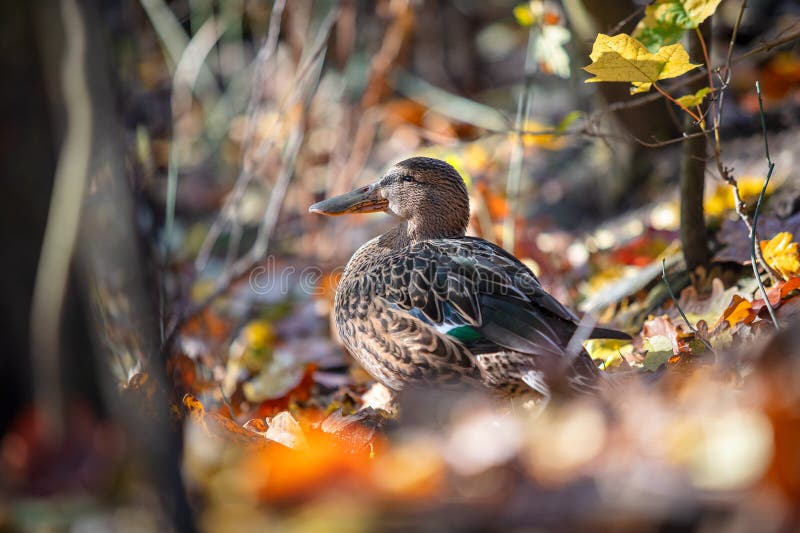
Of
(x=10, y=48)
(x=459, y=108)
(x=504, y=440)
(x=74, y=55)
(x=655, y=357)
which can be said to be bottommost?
(x=459, y=108)

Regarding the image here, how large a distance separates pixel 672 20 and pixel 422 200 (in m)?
1.44

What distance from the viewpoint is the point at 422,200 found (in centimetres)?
377

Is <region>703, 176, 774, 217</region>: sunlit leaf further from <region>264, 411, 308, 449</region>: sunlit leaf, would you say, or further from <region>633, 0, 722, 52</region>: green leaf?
<region>264, 411, 308, 449</region>: sunlit leaf

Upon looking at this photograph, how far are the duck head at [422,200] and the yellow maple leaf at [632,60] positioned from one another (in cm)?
126

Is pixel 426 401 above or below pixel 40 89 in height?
below

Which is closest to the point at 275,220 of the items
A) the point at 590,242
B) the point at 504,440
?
the point at 590,242

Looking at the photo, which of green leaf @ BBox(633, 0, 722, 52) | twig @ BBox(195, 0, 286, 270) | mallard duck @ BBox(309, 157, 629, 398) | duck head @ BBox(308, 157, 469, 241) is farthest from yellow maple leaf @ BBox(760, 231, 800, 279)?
twig @ BBox(195, 0, 286, 270)

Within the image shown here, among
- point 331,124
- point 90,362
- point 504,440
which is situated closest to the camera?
point 504,440

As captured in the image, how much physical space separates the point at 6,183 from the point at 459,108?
17.5ft

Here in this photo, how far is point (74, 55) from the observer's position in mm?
1745

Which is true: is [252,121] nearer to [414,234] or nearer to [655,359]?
[414,234]

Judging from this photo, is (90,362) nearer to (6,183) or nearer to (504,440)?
(6,183)

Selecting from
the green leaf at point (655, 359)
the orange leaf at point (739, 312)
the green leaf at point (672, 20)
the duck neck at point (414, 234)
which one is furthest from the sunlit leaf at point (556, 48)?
the green leaf at point (655, 359)

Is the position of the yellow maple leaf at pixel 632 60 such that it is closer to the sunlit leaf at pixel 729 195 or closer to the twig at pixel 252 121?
the sunlit leaf at pixel 729 195
